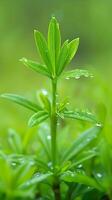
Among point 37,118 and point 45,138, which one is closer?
point 37,118

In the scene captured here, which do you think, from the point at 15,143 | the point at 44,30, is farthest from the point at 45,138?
the point at 44,30

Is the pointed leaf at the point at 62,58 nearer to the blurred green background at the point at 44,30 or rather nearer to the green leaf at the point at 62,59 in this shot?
the green leaf at the point at 62,59

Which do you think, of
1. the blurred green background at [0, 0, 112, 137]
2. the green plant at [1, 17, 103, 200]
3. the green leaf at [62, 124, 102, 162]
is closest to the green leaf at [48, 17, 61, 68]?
the green plant at [1, 17, 103, 200]

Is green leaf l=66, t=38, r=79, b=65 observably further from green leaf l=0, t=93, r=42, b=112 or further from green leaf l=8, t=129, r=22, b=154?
green leaf l=8, t=129, r=22, b=154

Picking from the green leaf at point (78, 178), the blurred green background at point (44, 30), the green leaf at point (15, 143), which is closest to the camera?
the green leaf at point (78, 178)

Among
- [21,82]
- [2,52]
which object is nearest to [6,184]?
[21,82]

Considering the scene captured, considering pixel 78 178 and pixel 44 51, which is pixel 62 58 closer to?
pixel 44 51

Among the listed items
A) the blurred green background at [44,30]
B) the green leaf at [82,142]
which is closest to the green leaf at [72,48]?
the green leaf at [82,142]
